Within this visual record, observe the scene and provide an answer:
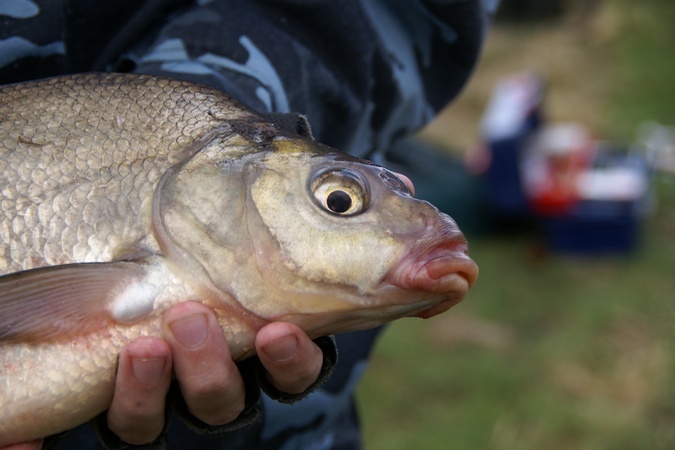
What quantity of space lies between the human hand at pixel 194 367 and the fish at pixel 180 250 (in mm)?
25

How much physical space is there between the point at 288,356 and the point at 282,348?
0.09 feet

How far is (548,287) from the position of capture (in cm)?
516

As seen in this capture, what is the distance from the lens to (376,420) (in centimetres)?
416

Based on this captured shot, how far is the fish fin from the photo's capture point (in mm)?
1287

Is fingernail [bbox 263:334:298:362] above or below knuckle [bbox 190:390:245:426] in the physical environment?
above

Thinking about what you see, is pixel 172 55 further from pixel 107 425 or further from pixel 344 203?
pixel 107 425

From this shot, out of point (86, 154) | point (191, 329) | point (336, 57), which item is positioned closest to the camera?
point (191, 329)

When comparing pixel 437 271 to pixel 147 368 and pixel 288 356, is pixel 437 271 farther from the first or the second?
pixel 147 368

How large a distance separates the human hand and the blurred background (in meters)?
2.72

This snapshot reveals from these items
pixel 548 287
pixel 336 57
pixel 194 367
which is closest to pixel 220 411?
pixel 194 367

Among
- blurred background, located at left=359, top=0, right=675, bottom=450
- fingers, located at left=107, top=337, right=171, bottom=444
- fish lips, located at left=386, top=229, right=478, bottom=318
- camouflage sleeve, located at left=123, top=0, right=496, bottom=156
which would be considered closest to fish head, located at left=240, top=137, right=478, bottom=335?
fish lips, located at left=386, top=229, right=478, bottom=318

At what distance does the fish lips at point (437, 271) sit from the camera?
1.29 metres

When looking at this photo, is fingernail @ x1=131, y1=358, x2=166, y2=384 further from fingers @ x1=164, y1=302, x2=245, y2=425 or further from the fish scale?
the fish scale

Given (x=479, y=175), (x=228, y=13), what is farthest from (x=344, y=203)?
(x=479, y=175)
